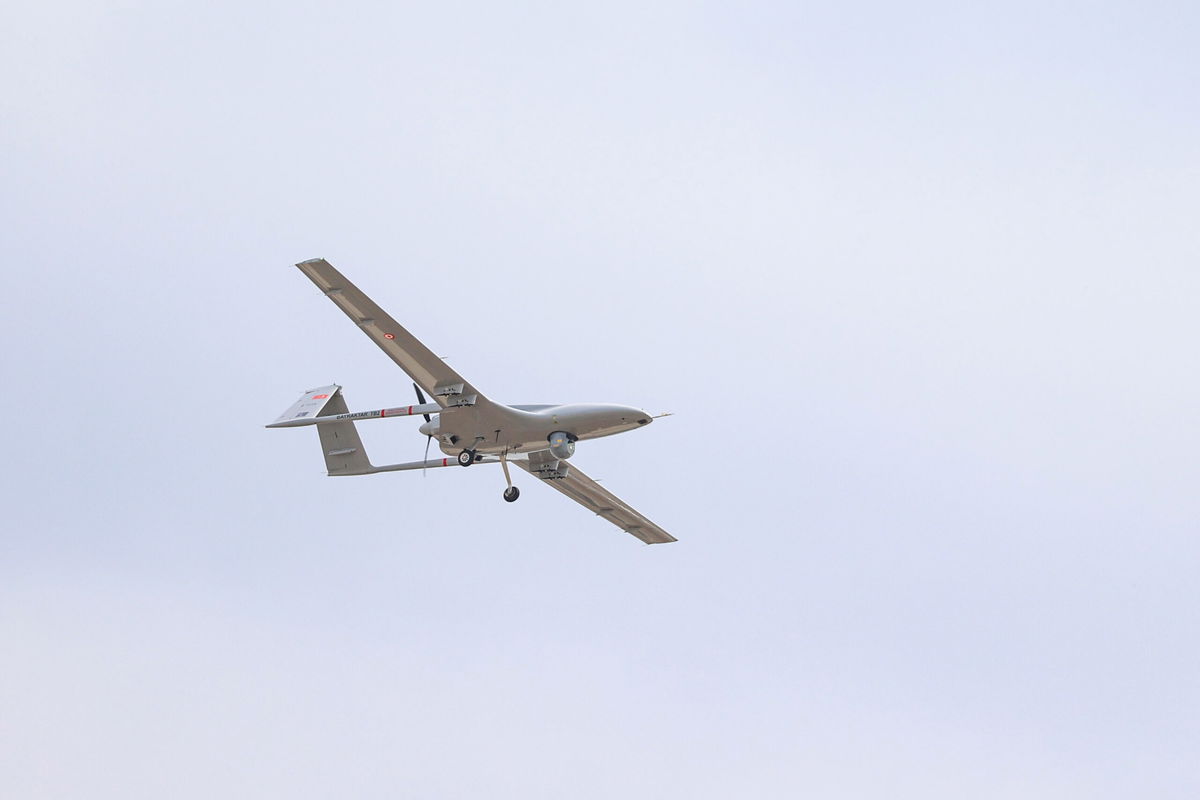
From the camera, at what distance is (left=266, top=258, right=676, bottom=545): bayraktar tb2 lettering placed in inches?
1730

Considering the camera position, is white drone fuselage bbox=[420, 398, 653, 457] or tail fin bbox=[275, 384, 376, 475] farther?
tail fin bbox=[275, 384, 376, 475]

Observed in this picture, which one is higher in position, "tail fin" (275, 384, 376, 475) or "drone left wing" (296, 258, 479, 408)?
"drone left wing" (296, 258, 479, 408)

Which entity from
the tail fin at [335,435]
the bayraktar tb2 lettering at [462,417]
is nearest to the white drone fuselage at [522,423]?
the bayraktar tb2 lettering at [462,417]

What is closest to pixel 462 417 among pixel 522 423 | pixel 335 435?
pixel 522 423

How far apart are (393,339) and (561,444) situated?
6239 mm

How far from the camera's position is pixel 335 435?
53.2 metres

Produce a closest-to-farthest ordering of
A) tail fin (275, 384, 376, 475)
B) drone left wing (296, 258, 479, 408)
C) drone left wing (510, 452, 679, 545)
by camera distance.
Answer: drone left wing (296, 258, 479, 408), drone left wing (510, 452, 679, 545), tail fin (275, 384, 376, 475)

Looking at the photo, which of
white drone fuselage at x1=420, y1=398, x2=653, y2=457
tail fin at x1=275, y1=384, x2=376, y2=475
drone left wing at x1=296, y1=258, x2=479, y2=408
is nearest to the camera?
drone left wing at x1=296, y1=258, x2=479, y2=408

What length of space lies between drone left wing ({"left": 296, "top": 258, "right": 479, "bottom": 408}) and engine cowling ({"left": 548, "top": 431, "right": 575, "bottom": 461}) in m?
2.80

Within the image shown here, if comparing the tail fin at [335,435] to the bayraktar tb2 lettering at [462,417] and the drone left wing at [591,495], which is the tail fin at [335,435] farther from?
the drone left wing at [591,495]

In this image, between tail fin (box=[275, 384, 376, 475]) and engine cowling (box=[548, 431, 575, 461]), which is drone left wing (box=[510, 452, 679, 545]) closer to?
engine cowling (box=[548, 431, 575, 461])

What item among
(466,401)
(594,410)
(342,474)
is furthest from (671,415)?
(342,474)

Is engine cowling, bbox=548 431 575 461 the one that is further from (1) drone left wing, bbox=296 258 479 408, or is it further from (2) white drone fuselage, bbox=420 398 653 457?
(1) drone left wing, bbox=296 258 479 408

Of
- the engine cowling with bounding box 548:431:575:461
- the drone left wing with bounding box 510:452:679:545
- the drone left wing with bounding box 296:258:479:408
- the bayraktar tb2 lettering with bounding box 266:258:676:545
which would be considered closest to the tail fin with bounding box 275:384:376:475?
the bayraktar tb2 lettering with bounding box 266:258:676:545
